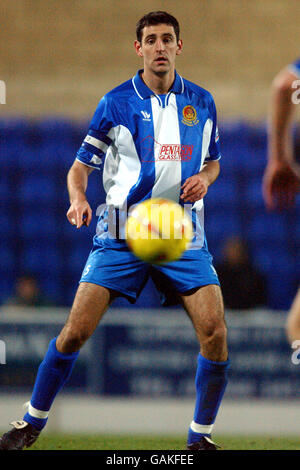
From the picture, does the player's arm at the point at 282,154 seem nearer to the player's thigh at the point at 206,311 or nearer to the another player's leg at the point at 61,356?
the player's thigh at the point at 206,311

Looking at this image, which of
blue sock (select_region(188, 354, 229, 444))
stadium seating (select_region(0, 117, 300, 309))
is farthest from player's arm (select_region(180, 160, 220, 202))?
stadium seating (select_region(0, 117, 300, 309))

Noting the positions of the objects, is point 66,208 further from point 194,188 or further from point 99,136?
point 194,188

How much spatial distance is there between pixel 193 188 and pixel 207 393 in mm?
977

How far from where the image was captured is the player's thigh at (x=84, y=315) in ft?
12.0

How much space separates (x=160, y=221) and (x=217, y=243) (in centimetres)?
511

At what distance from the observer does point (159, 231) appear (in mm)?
3752

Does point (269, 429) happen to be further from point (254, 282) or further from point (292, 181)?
point (292, 181)

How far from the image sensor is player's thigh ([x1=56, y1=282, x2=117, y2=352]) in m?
3.64

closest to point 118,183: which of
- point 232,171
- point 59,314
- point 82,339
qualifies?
point 82,339

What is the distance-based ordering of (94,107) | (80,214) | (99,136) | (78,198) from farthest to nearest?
1. (94,107)
2. (99,136)
3. (78,198)
4. (80,214)

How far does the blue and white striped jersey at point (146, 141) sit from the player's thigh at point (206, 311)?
1.41ft

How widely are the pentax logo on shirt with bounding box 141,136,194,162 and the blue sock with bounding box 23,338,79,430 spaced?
99cm

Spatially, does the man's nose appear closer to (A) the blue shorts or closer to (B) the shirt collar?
(B) the shirt collar

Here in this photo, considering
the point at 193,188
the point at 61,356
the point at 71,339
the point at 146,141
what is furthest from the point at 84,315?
the point at 146,141
